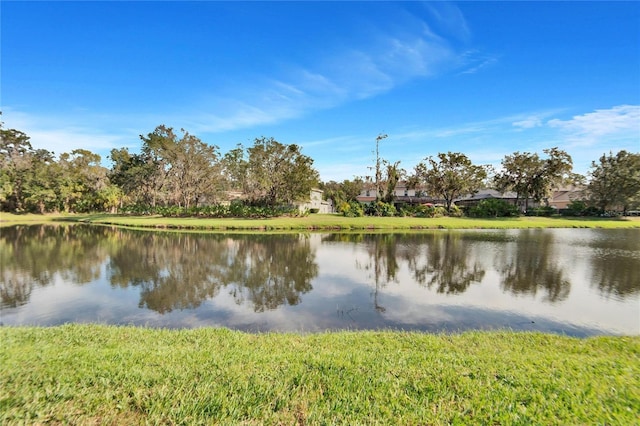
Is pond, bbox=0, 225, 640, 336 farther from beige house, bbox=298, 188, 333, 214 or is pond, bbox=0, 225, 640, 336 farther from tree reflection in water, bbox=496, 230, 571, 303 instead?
beige house, bbox=298, 188, 333, 214

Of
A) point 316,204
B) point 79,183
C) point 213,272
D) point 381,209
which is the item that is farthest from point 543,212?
point 79,183

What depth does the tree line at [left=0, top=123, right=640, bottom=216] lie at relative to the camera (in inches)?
1795

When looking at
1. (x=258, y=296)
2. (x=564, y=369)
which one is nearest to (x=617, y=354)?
(x=564, y=369)

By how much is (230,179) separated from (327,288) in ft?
150

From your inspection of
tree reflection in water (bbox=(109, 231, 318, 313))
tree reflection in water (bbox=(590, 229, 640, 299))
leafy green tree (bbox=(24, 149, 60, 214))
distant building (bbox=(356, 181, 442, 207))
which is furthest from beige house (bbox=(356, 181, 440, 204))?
leafy green tree (bbox=(24, 149, 60, 214))

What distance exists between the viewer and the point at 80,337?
19.6 feet

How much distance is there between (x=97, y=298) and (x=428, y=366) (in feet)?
34.4

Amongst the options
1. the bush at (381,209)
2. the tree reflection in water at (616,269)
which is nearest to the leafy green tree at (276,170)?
the bush at (381,209)

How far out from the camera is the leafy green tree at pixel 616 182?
47000 millimetres

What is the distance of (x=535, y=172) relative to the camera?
52.2 metres

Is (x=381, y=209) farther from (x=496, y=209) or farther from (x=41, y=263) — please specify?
(x=41, y=263)

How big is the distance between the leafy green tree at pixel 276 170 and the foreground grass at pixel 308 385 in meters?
39.8

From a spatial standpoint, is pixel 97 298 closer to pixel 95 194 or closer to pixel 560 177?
pixel 95 194

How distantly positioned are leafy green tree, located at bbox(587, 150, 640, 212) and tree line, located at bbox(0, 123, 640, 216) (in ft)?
0.36
